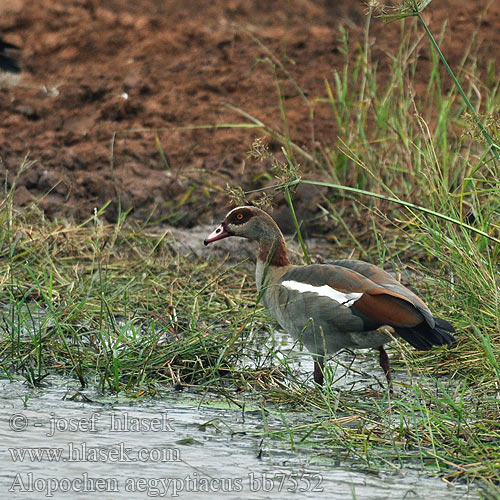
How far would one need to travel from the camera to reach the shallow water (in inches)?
167

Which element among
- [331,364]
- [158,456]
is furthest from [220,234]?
[158,456]

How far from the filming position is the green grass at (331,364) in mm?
4727

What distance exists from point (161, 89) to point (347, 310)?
19.6ft

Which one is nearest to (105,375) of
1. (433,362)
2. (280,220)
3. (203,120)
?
(433,362)

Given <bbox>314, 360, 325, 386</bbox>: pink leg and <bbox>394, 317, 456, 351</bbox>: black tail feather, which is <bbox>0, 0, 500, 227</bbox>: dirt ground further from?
<bbox>394, 317, 456, 351</bbox>: black tail feather

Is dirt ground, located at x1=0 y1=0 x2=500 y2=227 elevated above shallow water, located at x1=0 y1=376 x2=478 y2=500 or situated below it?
below

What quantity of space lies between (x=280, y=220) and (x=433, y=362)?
317 cm

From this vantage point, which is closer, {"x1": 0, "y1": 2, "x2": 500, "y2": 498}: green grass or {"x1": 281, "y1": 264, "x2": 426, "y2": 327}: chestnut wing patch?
{"x1": 0, "y1": 2, "x2": 500, "y2": 498}: green grass

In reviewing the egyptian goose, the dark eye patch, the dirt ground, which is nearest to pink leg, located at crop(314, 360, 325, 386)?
the egyptian goose

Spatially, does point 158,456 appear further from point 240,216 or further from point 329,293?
point 240,216

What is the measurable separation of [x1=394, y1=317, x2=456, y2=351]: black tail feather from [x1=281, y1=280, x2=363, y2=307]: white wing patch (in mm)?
289

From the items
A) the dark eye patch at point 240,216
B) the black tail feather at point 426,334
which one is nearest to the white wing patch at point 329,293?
the black tail feather at point 426,334

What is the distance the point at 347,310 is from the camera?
5.72m

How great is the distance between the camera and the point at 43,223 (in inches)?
326
